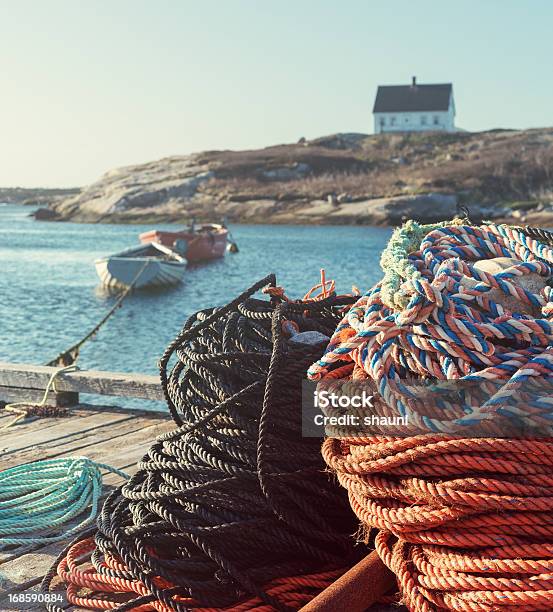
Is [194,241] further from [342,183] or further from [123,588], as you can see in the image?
[342,183]

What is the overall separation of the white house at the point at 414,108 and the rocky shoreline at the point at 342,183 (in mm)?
4518

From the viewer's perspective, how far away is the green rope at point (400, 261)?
2.51m

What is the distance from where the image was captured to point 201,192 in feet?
271

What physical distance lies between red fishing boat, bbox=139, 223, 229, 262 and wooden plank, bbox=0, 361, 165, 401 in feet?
96.2

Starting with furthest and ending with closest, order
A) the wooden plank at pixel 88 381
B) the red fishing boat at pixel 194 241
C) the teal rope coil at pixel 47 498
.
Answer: the red fishing boat at pixel 194 241, the wooden plank at pixel 88 381, the teal rope coil at pixel 47 498

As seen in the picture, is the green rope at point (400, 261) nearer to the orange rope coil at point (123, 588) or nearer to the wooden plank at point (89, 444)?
the orange rope coil at point (123, 588)

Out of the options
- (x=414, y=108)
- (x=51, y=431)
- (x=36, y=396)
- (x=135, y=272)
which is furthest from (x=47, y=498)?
(x=414, y=108)

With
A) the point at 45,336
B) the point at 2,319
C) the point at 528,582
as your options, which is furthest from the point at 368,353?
the point at 2,319

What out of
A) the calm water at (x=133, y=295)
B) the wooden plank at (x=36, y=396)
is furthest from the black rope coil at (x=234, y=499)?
the calm water at (x=133, y=295)

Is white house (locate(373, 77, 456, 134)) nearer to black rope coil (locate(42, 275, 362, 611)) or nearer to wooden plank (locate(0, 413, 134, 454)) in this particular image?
wooden plank (locate(0, 413, 134, 454))

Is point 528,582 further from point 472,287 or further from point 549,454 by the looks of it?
point 472,287

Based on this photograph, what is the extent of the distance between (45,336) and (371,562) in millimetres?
17947

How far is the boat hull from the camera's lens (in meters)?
28.4

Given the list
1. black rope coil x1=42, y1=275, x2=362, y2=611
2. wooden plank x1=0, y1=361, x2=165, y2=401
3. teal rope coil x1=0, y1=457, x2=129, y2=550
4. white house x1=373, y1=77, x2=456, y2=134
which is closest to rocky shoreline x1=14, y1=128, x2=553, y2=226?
white house x1=373, y1=77, x2=456, y2=134
